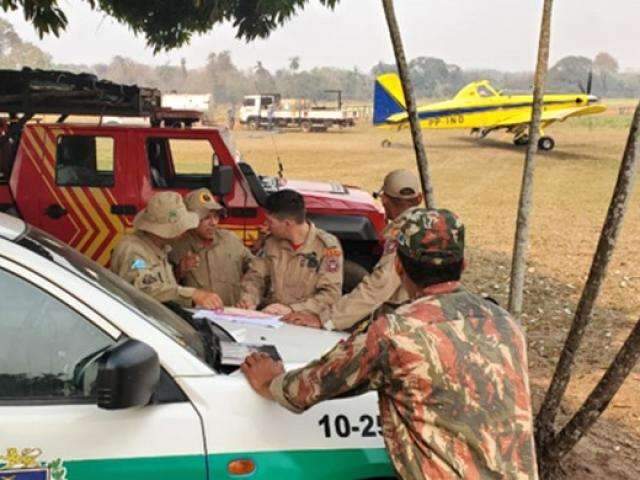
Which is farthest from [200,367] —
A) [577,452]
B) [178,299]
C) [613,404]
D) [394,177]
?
[613,404]

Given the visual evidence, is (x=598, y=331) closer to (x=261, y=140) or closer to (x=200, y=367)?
(x=200, y=367)

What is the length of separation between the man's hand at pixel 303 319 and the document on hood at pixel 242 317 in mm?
61

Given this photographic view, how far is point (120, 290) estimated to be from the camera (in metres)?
2.55

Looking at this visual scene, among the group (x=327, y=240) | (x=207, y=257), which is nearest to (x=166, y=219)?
(x=207, y=257)

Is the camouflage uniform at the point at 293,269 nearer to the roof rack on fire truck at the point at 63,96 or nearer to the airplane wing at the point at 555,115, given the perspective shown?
the roof rack on fire truck at the point at 63,96

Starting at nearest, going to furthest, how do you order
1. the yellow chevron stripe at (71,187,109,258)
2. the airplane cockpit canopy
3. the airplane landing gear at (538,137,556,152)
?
the yellow chevron stripe at (71,187,109,258) < the airplane landing gear at (538,137,556,152) < the airplane cockpit canopy

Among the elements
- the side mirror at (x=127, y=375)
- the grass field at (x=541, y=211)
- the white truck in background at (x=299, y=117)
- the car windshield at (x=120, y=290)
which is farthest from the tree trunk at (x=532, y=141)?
the white truck in background at (x=299, y=117)

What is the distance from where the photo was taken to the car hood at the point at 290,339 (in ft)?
8.80

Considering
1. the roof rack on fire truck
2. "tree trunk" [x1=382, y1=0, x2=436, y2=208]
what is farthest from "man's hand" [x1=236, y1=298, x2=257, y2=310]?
the roof rack on fire truck

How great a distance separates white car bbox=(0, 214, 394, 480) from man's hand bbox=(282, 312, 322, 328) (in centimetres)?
105

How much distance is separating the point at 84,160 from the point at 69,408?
4800 millimetres

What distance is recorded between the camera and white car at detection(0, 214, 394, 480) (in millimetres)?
2072

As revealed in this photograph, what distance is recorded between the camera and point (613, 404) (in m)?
5.32

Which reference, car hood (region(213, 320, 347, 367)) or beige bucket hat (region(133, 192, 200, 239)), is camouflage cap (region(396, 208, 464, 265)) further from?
beige bucket hat (region(133, 192, 200, 239))
